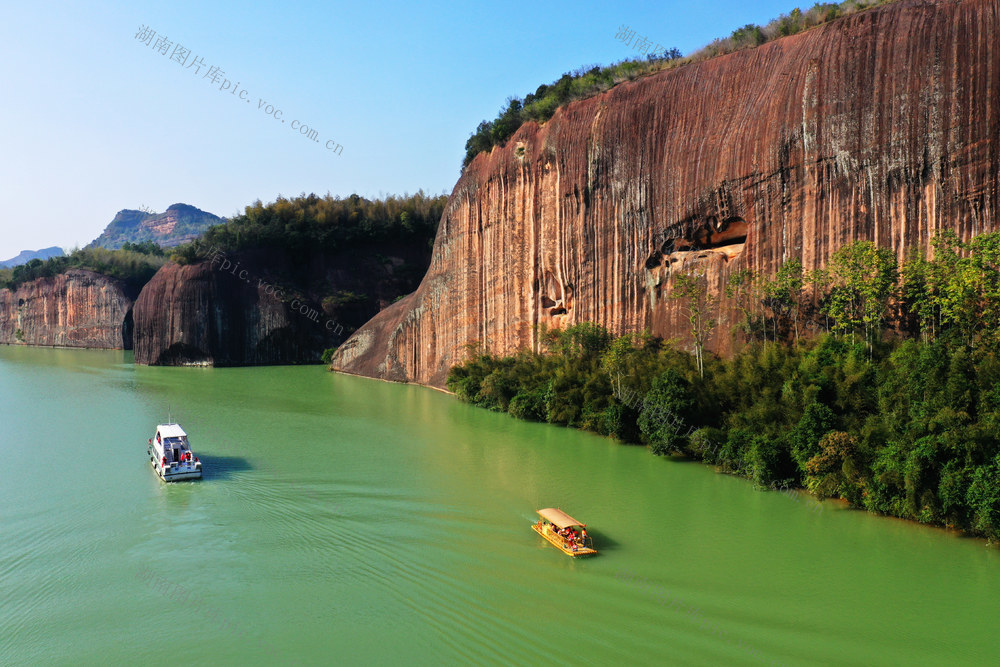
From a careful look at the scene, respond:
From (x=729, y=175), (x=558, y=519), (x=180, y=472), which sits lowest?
(x=558, y=519)

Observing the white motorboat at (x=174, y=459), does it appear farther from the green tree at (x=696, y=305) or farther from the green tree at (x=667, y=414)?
the green tree at (x=696, y=305)

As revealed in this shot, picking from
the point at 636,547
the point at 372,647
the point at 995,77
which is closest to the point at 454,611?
the point at 372,647

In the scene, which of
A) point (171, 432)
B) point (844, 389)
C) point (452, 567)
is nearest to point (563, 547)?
point (452, 567)

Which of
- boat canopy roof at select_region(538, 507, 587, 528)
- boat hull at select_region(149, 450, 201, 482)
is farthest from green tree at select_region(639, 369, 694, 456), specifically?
boat hull at select_region(149, 450, 201, 482)

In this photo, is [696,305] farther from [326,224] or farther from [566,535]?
[326,224]

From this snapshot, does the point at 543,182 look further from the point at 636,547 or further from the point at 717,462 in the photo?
the point at 636,547

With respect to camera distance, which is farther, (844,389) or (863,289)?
(863,289)
